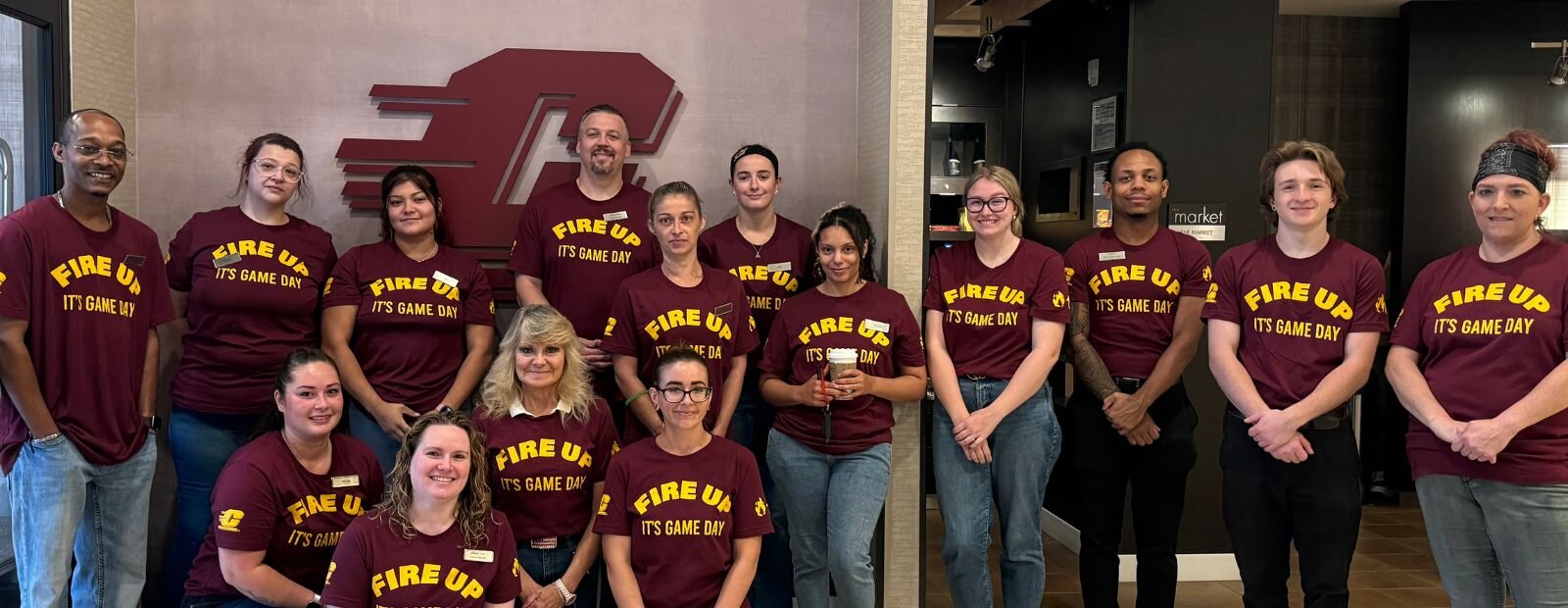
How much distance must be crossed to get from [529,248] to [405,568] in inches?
52.6

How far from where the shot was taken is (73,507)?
2.93m

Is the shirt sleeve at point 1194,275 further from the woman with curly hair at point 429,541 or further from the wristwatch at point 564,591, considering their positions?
the woman with curly hair at point 429,541

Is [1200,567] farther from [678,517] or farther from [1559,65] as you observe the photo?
[1559,65]

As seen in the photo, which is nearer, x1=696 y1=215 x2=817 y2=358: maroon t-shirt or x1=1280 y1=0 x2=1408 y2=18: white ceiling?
x1=696 y1=215 x2=817 y2=358: maroon t-shirt

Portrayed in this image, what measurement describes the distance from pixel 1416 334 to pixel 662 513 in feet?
6.63

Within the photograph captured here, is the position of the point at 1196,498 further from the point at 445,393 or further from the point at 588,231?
the point at 445,393

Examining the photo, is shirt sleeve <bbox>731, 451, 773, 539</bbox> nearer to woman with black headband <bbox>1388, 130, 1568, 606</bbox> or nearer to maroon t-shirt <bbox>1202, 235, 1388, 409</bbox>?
maroon t-shirt <bbox>1202, 235, 1388, 409</bbox>

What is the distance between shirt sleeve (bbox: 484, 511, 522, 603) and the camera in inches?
106

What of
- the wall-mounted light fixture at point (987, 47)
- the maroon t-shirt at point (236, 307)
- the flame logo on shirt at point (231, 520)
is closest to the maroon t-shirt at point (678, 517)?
the flame logo on shirt at point (231, 520)

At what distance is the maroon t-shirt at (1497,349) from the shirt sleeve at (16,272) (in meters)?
3.67

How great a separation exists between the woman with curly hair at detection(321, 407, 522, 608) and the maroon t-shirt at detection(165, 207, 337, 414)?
955 millimetres

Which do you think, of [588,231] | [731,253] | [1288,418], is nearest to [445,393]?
[588,231]

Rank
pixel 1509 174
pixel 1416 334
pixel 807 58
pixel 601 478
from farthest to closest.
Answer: pixel 807 58
pixel 601 478
pixel 1416 334
pixel 1509 174

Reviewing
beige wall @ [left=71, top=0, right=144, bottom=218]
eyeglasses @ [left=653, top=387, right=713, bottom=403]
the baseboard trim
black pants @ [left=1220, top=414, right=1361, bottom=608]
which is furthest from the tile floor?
beige wall @ [left=71, top=0, right=144, bottom=218]
